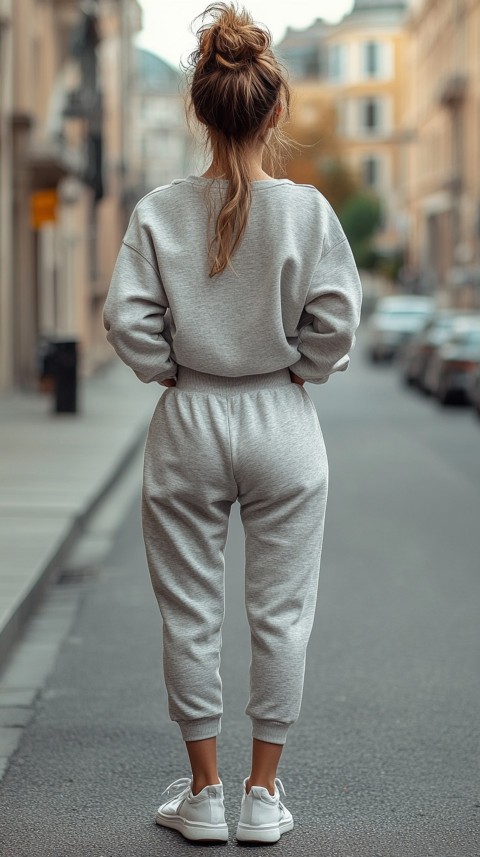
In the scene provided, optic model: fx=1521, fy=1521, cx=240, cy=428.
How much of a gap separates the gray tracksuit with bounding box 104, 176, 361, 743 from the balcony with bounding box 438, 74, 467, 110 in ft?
182

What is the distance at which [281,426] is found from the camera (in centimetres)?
370

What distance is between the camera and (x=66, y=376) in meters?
19.3

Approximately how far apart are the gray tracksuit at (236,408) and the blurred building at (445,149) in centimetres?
4935

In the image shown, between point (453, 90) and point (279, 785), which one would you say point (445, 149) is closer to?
point (453, 90)

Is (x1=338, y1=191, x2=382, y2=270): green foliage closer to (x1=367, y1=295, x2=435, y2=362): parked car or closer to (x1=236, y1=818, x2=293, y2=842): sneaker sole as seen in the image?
(x1=367, y1=295, x2=435, y2=362): parked car

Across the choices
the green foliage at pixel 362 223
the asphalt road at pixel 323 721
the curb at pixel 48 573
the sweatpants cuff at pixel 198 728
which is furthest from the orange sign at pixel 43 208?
the green foliage at pixel 362 223

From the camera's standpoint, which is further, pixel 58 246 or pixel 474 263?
pixel 474 263

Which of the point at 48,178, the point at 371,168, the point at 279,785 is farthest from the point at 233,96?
the point at 371,168

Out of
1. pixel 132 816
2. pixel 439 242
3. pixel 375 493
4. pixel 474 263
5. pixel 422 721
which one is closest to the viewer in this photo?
pixel 132 816

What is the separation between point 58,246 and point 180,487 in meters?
26.8

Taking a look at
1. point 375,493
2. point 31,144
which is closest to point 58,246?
point 31,144

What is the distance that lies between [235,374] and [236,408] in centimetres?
9

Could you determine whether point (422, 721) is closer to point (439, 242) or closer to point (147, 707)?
point (147, 707)

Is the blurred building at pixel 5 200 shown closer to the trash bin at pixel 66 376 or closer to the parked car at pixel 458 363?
the trash bin at pixel 66 376
